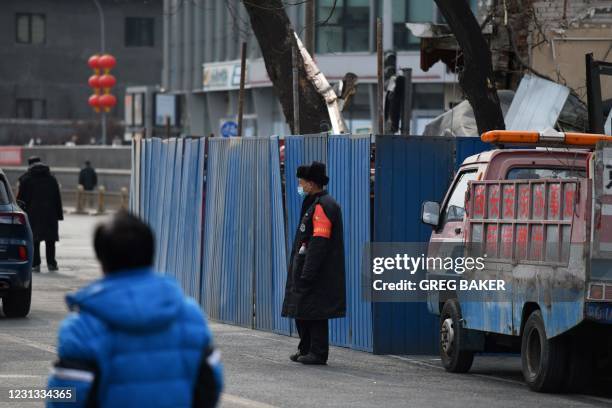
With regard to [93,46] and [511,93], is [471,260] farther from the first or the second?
[93,46]

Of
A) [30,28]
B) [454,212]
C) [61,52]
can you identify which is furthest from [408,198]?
[61,52]

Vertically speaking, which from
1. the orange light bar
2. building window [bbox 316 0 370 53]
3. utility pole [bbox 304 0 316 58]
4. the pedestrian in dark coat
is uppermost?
building window [bbox 316 0 370 53]

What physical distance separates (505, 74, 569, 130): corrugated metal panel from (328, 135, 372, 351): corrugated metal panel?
4.22 meters

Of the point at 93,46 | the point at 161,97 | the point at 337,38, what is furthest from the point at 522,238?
the point at 93,46

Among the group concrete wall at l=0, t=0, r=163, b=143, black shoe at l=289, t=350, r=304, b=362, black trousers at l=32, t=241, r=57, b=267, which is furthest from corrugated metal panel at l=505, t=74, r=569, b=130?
concrete wall at l=0, t=0, r=163, b=143

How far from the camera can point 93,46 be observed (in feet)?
286

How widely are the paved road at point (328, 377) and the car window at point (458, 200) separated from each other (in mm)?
1290

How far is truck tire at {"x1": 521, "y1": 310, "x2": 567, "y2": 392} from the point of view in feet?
36.7

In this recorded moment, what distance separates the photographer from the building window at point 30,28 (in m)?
85.8

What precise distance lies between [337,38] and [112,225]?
53.3m

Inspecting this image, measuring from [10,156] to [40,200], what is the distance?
4014cm

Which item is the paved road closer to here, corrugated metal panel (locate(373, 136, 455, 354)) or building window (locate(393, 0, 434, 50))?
corrugated metal panel (locate(373, 136, 455, 354))

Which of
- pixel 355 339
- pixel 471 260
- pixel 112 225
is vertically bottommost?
pixel 355 339

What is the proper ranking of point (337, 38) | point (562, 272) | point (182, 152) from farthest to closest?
point (337, 38) < point (182, 152) < point (562, 272)
